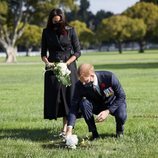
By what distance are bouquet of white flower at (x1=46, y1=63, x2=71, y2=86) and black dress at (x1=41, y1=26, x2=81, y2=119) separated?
30 cm

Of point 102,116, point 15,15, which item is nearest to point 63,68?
point 102,116

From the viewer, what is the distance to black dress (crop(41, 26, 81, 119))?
28.0 feet

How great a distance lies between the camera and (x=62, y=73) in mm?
8125

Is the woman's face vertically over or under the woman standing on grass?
over

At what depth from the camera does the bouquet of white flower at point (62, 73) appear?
813 centimetres

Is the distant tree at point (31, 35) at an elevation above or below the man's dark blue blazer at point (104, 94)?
below

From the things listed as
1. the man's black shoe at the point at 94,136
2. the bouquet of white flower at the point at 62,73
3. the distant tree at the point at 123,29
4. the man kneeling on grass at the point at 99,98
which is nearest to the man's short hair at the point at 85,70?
the man kneeling on grass at the point at 99,98

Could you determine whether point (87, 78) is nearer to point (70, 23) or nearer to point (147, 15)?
point (70, 23)

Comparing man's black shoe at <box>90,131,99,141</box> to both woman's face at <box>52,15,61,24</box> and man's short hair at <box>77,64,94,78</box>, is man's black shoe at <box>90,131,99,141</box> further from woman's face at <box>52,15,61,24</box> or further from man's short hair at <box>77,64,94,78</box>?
woman's face at <box>52,15,61,24</box>

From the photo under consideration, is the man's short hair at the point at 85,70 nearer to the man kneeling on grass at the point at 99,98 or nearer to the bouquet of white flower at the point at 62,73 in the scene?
the man kneeling on grass at the point at 99,98

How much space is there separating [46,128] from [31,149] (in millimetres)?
2063

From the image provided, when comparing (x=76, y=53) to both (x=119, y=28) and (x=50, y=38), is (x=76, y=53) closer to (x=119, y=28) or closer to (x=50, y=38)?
(x=50, y=38)

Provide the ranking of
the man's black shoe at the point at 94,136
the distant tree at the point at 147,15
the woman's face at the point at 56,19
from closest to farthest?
1. the man's black shoe at the point at 94,136
2. the woman's face at the point at 56,19
3. the distant tree at the point at 147,15

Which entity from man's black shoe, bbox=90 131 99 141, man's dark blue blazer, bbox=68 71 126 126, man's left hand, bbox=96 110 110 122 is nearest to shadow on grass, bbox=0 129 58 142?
man's black shoe, bbox=90 131 99 141
